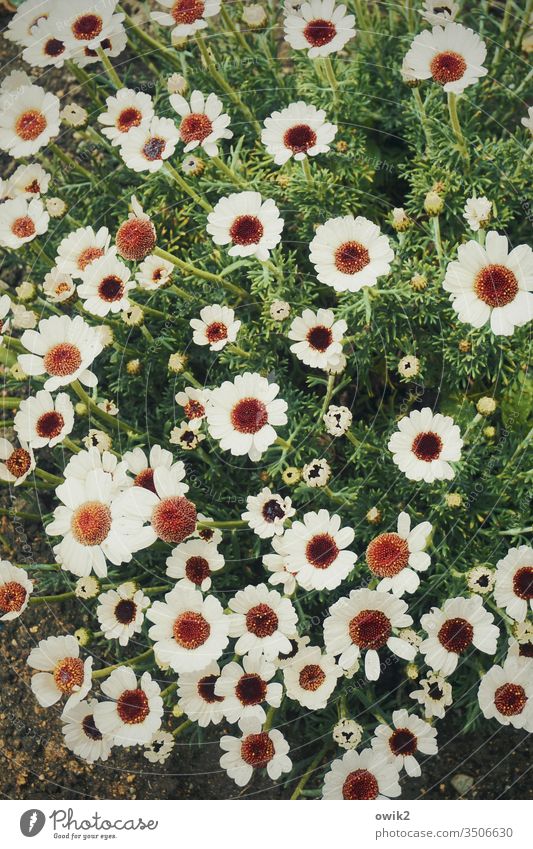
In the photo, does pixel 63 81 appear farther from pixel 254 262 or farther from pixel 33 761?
pixel 33 761

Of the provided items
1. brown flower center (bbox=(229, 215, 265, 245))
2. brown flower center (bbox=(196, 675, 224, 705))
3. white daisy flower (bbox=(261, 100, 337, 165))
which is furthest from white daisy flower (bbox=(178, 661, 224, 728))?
white daisy flower (bbox=(261, 100, 337, 165))

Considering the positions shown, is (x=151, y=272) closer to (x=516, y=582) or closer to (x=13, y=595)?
(x=13, y=595)

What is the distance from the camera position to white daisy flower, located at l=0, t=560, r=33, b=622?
193 centimetres

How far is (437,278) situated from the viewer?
6.53ft

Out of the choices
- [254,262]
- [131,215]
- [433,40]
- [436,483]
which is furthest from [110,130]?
[436,483]

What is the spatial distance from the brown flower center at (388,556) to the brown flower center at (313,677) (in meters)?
0.25

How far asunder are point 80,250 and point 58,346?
26cm

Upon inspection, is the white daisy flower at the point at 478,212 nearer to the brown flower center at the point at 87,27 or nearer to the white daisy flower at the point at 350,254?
the white daisy flower at the point at 350,254

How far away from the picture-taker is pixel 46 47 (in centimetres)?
219

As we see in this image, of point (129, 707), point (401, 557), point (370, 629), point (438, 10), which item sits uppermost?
point (438, 10)

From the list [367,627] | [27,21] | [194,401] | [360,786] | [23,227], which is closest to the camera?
[367,627]
